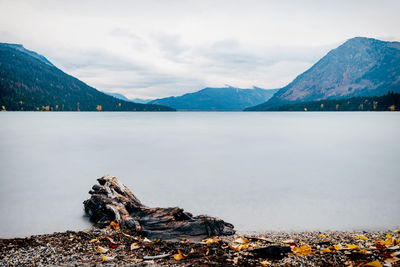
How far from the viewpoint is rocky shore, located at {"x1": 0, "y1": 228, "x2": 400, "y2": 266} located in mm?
5680

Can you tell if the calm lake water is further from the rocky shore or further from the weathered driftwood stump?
the rocky shore

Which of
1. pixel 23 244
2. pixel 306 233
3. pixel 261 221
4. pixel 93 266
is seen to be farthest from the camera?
pixel 261 221

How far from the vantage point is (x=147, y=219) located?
29.2 feet

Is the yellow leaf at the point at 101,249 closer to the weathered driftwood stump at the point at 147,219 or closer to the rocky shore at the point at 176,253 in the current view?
the rocky shore at the point at 176,253

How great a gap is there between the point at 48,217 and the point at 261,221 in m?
8.44

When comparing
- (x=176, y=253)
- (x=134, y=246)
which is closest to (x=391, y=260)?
(x=176, y=253)

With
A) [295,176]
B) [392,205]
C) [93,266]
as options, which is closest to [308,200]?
[392,205]

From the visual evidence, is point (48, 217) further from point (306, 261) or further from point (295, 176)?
point (295, 176)

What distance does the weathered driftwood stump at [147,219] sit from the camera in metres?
8.23

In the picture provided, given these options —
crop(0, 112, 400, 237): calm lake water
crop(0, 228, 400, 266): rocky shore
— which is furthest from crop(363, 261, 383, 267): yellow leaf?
crop(0, 112, 400, 237): calm lake water

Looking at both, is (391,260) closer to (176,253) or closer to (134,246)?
(176,253)

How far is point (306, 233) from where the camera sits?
9.23 m

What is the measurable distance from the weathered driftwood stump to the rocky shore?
0.70m

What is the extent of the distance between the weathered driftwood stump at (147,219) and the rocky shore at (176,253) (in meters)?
A: 0.70
